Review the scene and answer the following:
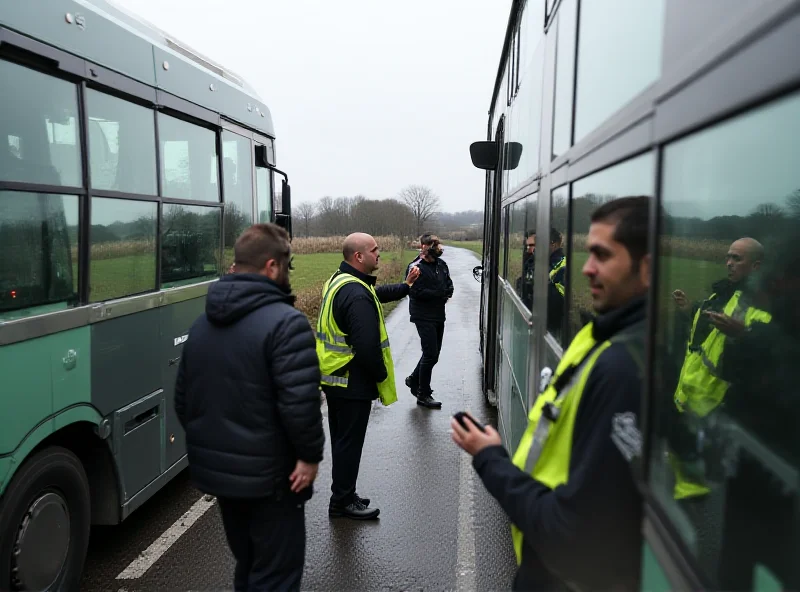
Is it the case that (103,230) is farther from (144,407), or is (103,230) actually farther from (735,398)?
(735,398)

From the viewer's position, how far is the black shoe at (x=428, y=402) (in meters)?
7.52

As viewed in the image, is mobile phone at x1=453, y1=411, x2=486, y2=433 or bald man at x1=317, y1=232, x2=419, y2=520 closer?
mobile phone at x1=453, y1=411, x2=486, y2=433

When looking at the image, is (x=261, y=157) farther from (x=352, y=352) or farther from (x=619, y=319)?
(x=619, y=319)

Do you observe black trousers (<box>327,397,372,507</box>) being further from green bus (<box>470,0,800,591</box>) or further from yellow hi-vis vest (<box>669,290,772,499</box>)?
yellow hi-vis vest (<box>669,290,772,499</box>)

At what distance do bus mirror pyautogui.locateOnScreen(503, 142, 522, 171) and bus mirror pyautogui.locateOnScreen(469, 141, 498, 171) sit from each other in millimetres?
1006

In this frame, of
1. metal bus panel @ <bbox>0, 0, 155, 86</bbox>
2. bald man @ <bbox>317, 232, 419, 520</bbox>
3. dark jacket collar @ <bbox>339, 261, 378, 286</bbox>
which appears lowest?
bald man @ <bbox>317, 232, 419, 520</bbox>

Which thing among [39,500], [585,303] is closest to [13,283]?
[39,500]

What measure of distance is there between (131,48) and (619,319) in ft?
11.4

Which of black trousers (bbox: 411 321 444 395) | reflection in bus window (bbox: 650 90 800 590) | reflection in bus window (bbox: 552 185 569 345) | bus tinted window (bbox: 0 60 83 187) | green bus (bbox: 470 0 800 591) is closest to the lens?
green bus (bbox: 470 0 800 591)

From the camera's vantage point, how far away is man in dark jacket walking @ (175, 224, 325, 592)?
8.55ft

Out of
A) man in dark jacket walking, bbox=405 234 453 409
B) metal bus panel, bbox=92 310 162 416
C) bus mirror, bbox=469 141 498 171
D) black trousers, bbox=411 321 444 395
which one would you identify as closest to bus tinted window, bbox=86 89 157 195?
metal bus panel, bbox=92 310 162 416

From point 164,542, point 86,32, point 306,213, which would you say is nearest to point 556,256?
point 86,32

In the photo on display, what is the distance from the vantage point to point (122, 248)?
12.5 ft

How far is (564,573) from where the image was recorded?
1.58m
